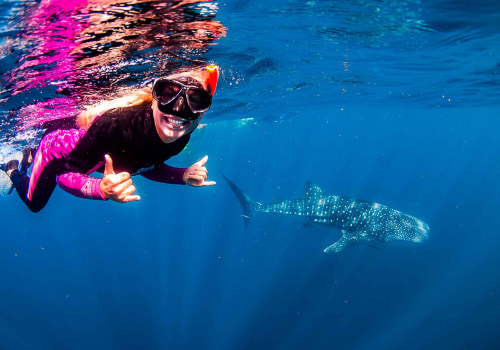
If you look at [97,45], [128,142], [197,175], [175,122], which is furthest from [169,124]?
[97,45]

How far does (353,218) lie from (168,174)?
882cm

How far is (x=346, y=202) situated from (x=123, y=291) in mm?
14326

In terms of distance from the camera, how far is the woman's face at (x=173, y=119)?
3.55m

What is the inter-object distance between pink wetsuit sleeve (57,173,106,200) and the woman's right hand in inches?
11.3

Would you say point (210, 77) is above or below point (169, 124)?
above

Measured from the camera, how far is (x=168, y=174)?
5.16 m

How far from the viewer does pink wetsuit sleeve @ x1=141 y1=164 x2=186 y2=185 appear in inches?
196

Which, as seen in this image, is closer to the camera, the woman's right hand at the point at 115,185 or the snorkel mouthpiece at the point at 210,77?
the woman's right hand at the point at 115,185

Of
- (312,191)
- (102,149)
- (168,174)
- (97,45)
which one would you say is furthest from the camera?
(312,191)

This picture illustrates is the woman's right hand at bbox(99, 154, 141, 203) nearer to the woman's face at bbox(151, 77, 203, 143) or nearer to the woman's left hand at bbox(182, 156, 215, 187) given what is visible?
the woman's face at bbox(151, 77, 203, 143)

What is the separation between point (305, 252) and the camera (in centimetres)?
1853

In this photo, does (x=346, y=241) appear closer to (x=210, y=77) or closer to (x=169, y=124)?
(x=210, y=77)

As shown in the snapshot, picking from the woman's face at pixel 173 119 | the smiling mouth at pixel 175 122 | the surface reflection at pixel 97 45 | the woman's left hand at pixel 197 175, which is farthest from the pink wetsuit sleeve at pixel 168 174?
the surface reflection at pixel 97 45

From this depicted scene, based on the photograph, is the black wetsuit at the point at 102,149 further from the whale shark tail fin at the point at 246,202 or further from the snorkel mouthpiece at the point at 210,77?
the whale shark tail fin at the point at 246,202
